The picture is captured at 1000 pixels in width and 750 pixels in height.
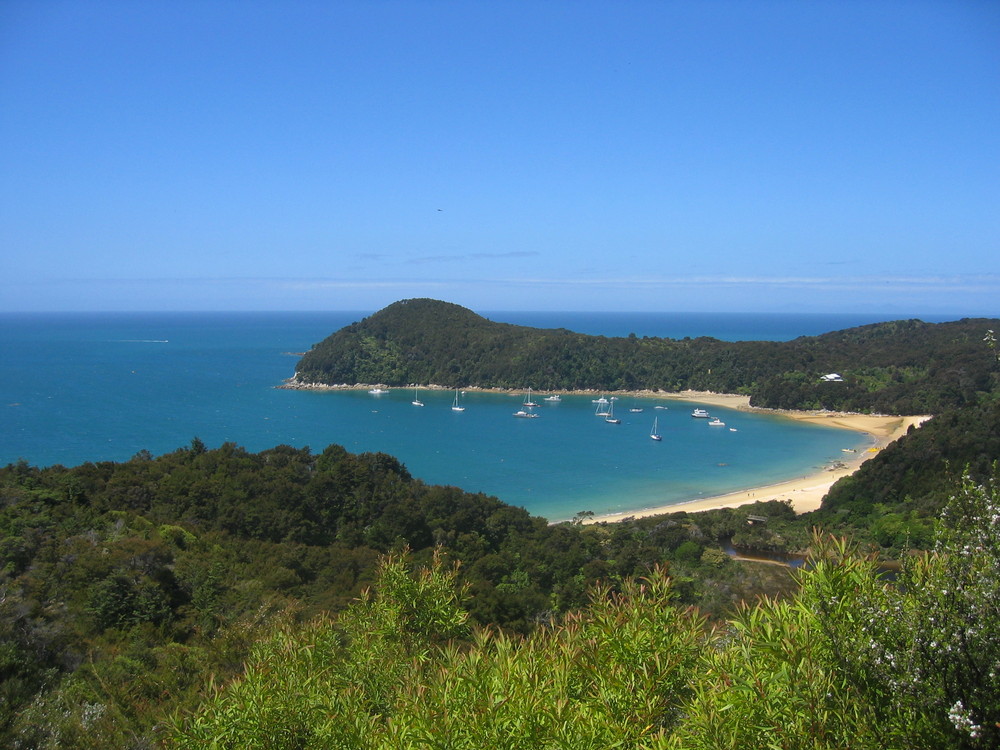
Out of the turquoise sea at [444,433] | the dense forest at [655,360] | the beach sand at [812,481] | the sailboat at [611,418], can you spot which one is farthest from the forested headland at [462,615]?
the dense forest at [655,360]

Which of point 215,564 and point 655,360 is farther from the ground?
point 655,360

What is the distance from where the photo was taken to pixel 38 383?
160ft

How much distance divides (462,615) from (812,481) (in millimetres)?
25841

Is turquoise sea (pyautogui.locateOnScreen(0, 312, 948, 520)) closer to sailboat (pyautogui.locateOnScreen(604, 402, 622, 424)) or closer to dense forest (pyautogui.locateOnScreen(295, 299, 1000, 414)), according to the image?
sailboat (pyautogui.locateOnScreen(604, 402, 622, 424))

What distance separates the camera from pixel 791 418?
45.4 m

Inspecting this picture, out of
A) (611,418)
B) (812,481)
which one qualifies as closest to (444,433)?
(611,418)

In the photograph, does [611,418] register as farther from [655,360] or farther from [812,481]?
[812,481]

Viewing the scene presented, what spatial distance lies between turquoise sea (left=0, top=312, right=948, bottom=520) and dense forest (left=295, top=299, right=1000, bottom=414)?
377 cm

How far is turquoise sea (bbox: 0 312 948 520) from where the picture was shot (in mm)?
28406

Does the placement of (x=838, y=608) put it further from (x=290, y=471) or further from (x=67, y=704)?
(x=290, y=471)

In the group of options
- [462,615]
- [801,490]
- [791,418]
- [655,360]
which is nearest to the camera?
[462,615]

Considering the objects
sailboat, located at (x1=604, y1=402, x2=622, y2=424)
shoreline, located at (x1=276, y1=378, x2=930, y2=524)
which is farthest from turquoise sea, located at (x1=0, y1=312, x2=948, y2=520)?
shoreline, located at (x1=276, y1=378, x2=930, y2=524)

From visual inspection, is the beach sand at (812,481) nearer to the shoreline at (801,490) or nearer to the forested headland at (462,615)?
the shoreline at (801,490)

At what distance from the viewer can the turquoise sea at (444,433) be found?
93.2 ft
